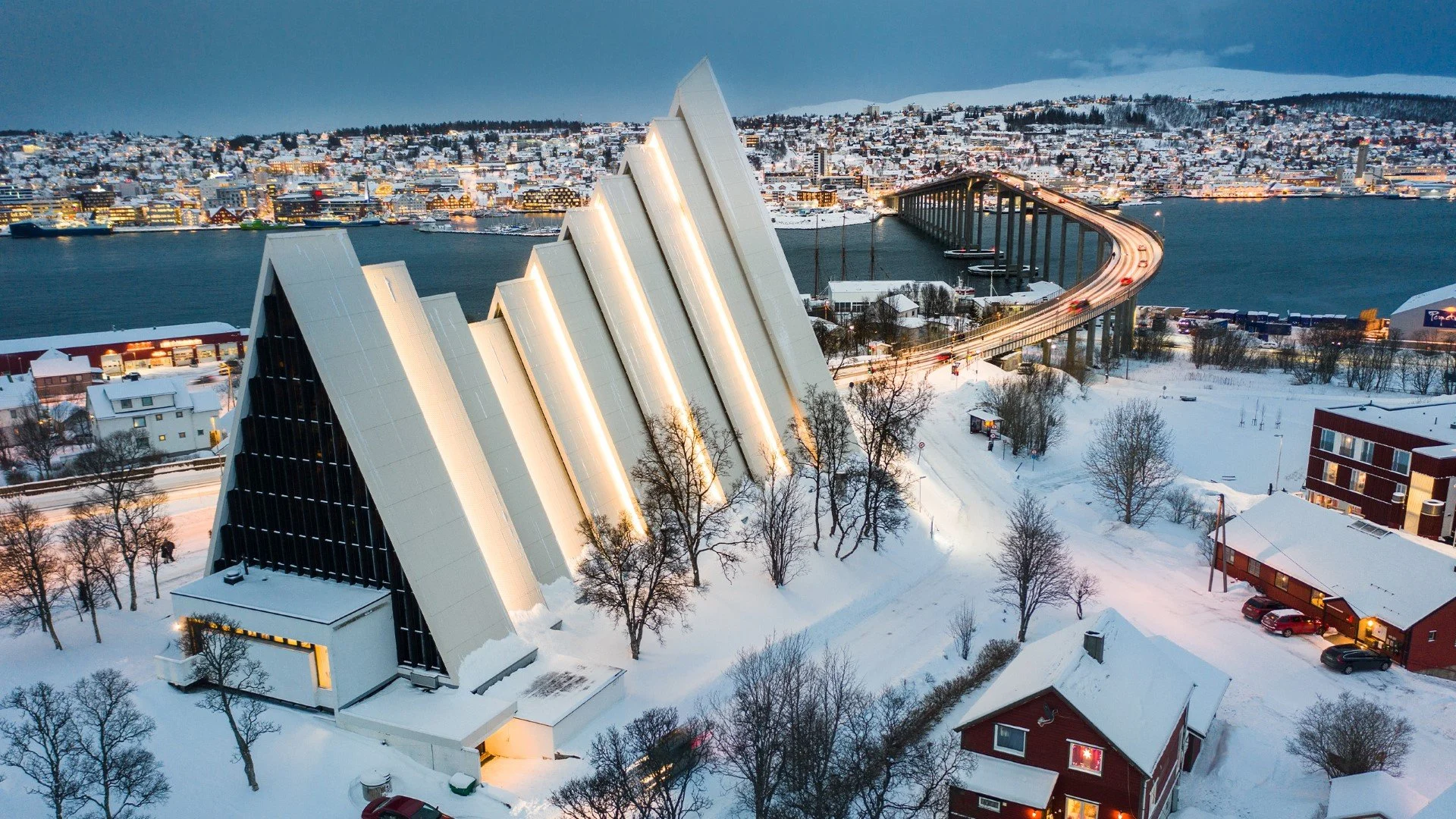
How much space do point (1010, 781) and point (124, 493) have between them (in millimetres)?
29136

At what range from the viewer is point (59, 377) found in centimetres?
6259

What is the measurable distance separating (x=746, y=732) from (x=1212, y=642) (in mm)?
17373

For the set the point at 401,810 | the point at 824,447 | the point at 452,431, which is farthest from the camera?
the point at 824,447

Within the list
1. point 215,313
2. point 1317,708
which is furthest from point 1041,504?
point 215,313

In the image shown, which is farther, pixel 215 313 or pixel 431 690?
pixel 215 313

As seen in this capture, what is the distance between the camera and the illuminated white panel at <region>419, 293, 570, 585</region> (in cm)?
2666

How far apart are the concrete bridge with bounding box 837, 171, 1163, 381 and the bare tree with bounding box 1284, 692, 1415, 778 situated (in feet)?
105

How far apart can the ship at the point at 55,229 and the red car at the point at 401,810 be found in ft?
709

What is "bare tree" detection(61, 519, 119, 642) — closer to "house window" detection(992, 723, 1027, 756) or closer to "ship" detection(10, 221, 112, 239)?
"house window" detection(992, 723, 1027, 756)

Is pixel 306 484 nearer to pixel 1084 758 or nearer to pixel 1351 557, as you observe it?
pixel 1084 758

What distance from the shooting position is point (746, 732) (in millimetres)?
16562

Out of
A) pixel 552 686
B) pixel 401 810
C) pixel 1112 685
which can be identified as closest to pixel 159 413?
pixel 552 686

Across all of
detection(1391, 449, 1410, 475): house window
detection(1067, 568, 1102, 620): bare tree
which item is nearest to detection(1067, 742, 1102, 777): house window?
detection(1067, 568, 1102, 620): bare tree

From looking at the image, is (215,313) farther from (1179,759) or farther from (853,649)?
(1179,759)
